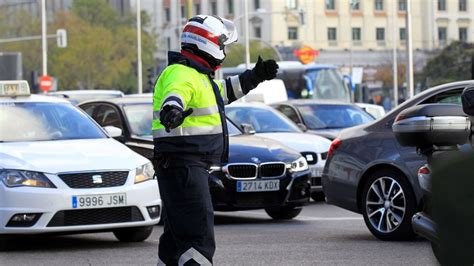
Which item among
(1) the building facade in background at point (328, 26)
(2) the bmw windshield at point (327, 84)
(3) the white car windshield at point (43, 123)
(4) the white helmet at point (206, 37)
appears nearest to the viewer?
(4) the white helmet at point (206, 37)

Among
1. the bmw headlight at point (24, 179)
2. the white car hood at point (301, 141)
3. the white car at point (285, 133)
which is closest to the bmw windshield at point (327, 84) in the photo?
the white car at point (285, 133)

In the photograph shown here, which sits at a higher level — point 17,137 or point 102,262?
point 17,137

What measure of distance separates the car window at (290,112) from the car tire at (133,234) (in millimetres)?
9187

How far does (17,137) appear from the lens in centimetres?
1146

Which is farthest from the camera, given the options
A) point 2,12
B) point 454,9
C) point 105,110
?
point 2,12

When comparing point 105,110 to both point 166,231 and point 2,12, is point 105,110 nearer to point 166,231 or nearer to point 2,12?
point 166,231

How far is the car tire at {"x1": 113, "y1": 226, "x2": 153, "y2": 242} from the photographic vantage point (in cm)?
1131

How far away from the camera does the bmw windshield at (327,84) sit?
5150 centimetres

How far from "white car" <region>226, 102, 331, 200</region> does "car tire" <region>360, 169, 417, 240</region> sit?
5430mm

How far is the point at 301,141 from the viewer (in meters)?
17.3

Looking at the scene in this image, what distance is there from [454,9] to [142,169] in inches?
2778

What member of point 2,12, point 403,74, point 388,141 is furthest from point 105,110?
point 403,74

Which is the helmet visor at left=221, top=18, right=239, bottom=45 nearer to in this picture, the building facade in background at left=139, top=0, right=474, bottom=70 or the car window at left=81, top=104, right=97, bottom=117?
the car window at left=81, top=104, right=97, bottom=117

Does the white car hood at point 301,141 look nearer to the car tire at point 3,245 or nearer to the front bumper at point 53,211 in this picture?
the car tire at point 3,245
